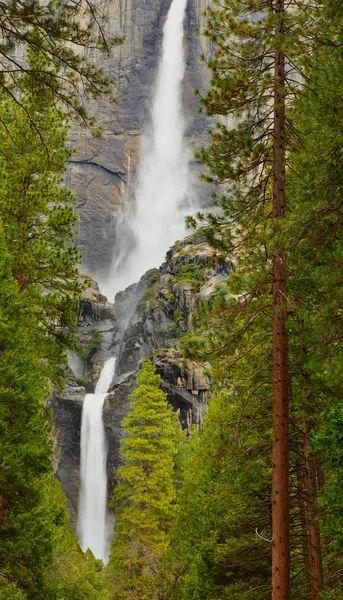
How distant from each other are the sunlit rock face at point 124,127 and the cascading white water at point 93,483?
4850 centimetres

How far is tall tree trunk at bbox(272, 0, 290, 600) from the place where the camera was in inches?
237

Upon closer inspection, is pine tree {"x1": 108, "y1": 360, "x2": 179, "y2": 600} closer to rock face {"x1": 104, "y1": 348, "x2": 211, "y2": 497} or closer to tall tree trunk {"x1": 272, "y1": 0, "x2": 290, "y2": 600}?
tall tree trunk {"x1": 272, "y1": 0, "x2": 290, "y2": 600}

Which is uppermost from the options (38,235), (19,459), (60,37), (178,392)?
(178,392)

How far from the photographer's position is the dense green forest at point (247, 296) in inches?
211

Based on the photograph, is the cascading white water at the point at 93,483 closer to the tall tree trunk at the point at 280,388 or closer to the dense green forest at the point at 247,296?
the dense green forest at the point at 247,296

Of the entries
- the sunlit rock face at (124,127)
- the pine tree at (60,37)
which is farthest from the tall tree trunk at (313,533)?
the sunlit rock face at (124,127)

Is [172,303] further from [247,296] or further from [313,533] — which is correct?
[313,533]

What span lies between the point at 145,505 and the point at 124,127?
86664 millimetres

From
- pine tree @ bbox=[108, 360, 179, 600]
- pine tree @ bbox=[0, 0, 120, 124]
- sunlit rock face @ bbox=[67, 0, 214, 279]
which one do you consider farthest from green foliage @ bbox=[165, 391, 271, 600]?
sunlit rock face @ bbox=[67, 0, 214, 279]

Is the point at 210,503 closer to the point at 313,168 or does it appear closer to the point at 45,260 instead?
the point at 45,260

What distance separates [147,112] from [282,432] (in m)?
98.4

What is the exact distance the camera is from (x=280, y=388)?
6.50m

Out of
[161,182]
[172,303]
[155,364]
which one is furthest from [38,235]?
[161,182]

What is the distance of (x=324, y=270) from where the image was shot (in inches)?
201
